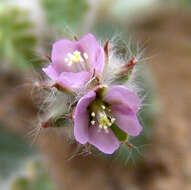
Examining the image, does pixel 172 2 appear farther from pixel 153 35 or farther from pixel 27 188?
pixel 27 188

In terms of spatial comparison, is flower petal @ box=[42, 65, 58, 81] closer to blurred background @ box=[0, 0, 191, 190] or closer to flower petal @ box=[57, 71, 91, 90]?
flower petal @ box=[57, 71, 91, 90]

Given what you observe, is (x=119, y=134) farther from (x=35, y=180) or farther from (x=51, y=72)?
(x=35, y=180)

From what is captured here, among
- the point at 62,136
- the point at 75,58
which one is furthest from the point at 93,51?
the point at 62,136

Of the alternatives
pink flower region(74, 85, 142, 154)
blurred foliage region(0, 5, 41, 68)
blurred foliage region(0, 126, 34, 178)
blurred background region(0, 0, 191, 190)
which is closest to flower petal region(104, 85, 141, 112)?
pink flower region(74, 85, 142, 154)

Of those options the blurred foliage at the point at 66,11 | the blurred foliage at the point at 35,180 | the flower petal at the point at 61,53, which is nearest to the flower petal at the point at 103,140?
the flower petal at the point at 61,53

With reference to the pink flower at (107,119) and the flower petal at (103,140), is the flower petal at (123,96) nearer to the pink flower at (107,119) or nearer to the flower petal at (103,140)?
the pink flower at (107,119)
